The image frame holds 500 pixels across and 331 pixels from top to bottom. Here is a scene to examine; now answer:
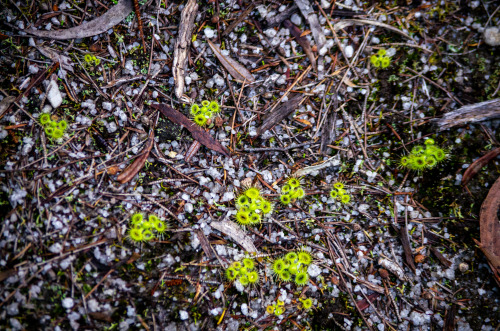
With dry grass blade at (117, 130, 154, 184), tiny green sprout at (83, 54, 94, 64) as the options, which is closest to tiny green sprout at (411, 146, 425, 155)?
dry grass blade at (117, 130, 154, 184)

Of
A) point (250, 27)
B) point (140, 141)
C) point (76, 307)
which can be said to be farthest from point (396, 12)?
point (76, 307)

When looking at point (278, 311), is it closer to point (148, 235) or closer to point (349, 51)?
point (148, 235)

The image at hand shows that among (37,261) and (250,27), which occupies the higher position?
(250,27)

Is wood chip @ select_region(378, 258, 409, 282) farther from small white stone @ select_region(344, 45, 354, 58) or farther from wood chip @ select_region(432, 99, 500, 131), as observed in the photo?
small white stone @ select_region(344, 45, 354, 58)

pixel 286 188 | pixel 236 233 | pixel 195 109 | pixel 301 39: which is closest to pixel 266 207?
pixel 286 188

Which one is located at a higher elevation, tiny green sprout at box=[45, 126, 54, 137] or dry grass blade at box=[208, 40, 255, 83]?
tiny green sprout at box=[45, 126, 54, 137]

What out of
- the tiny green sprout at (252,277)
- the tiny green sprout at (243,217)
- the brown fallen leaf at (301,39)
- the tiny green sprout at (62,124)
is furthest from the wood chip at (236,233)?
the brown fallen leaf at (301,39)

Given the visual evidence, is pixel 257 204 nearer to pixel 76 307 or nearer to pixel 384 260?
pixel 384 260
